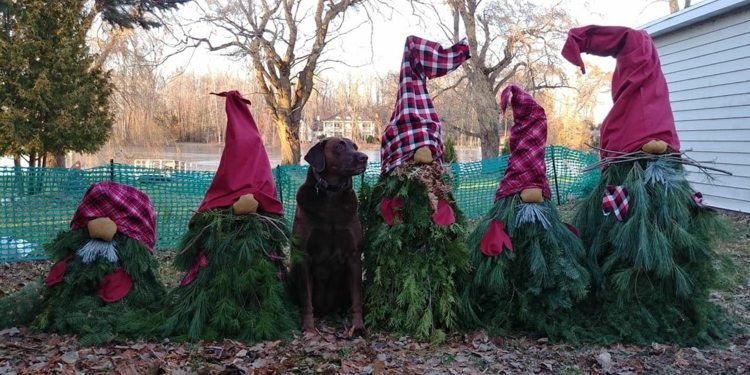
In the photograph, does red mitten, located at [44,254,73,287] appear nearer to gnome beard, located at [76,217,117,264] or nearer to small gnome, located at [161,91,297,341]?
gnome beard, located at [76,217,117,264]

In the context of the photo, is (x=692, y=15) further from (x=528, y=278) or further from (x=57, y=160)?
(x=57, y=160)

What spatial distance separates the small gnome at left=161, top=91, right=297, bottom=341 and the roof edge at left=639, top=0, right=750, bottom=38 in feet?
27.4

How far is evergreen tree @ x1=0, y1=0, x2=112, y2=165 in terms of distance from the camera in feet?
41.3

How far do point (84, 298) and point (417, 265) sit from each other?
2.47 m

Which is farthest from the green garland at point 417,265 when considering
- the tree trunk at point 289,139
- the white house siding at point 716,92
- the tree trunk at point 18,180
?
the tree trunk at point 289,139

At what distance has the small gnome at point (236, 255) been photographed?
13.0 feet

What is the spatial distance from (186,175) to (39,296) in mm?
4152

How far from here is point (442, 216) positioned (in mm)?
4172

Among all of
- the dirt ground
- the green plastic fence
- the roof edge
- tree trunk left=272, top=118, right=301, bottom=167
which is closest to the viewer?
the dirt ground

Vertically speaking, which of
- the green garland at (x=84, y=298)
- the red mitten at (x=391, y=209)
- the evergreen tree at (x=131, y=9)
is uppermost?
the evergreen tree at (x=131, y=9)

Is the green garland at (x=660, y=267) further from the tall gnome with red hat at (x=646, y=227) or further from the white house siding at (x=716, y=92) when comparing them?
the white house siding at (x=716, y=92)

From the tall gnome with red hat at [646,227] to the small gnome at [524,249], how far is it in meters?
0.29

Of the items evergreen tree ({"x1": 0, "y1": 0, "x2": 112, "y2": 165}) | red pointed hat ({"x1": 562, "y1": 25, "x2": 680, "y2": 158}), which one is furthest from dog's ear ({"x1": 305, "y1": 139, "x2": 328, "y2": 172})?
evergreen tree ({"x1": 0, "y1": 0, "x2": 112, "y2": 165})

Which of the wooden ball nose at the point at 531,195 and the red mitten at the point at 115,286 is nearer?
the red mitten at the point at 115,286
